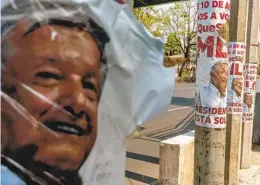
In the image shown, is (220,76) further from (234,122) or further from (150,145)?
(150,145)

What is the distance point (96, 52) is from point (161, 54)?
0.50 metres

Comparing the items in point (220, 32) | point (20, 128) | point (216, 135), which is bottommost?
point (216, 135)

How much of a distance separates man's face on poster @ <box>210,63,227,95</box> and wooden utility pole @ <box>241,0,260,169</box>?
2928mm

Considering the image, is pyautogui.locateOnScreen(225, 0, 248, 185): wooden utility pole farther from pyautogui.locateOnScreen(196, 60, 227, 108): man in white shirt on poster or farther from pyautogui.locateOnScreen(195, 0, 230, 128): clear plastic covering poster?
pyautogui.locateOnScreen(196, 60, 227, 108): man in white shirt on poster

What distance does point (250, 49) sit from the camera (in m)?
5.86

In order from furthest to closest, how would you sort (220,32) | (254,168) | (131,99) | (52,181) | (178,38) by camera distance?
(178,38)
(254,168)
(220,32)
(131,99)
(52,181)

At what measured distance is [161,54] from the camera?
→ 6.23 ft

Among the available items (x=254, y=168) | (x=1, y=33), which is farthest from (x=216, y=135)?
(x=254, y=168)

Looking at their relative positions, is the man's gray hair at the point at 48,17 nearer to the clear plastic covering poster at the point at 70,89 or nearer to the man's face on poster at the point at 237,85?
the clear plastic covering poster at the point at 70,89

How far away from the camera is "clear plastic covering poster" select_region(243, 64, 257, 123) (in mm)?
6000

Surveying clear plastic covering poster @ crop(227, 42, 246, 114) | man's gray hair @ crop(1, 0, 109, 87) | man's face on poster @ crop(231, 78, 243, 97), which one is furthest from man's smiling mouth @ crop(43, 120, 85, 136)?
man's face on poster @ crop(231, 78, 243, 97)

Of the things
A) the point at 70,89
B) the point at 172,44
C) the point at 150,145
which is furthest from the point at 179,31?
the point at 70,89

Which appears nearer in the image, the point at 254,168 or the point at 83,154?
the point at 83,154

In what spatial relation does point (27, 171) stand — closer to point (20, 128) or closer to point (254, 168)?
point (20, 128)
